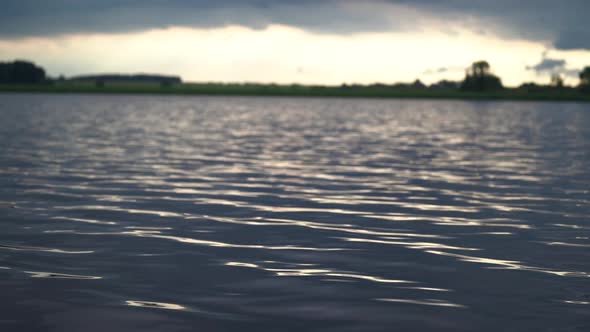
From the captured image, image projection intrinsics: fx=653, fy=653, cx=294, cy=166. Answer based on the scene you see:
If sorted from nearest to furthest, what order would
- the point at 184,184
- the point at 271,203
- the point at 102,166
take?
the point at 271,203, the point at 184,184, the point at 102,166

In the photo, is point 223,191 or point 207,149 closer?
point 223,191

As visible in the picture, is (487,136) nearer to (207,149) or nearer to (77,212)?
(207,149)

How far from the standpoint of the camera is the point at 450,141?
44.0 meters

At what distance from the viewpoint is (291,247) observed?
41.7ft

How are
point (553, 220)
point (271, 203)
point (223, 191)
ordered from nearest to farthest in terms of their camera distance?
point (553, 220) → point (271, 203) → point (223, 191)

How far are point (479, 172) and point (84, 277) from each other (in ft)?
63.4

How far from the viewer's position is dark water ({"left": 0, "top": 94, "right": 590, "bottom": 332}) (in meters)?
8.79

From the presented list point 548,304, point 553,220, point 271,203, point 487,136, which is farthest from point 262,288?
point 487,136

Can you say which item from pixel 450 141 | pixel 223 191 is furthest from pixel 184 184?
pixel 450 141

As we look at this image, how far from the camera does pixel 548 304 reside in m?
9.32

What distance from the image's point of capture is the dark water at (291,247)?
879 centimetres

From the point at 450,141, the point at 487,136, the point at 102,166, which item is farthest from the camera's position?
the point at 487,136

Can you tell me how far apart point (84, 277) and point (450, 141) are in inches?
1437

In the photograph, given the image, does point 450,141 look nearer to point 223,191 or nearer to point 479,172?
point 479,172
